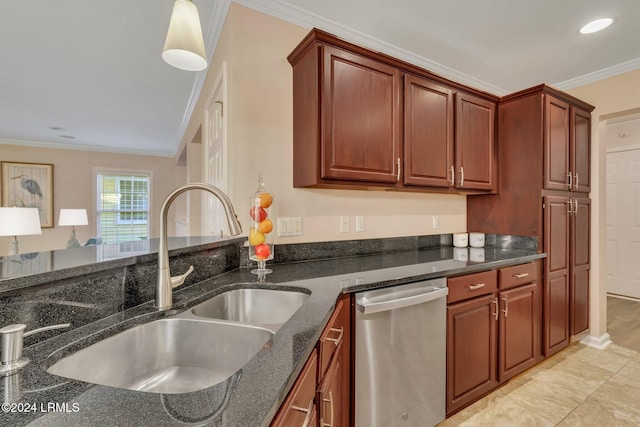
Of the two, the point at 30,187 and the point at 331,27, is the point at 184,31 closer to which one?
the point at 331,27

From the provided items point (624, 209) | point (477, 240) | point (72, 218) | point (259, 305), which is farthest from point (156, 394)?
point (624, 209)

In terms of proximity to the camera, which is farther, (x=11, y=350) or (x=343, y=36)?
(x=343, y=36)

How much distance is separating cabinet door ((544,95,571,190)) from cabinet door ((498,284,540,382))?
34.3 inches

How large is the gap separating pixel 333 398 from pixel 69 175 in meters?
6.61

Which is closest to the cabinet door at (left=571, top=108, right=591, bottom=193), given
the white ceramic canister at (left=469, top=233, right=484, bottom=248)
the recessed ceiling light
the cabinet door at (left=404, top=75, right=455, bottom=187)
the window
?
the recessed ceiling light

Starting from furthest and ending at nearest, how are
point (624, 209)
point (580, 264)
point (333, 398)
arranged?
point (624, 209) → point (580, 264) → point (333, 398)

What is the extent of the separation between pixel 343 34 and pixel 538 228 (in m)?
2.05

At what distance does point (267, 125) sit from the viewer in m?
1.84

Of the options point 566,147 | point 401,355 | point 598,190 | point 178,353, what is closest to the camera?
point 178,353

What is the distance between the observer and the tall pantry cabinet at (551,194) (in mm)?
2287

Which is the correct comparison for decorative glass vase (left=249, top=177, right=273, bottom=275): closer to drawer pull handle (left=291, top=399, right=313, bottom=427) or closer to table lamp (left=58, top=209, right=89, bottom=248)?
drawer pull handle (left=291, top=399, right=313, bottom=427)

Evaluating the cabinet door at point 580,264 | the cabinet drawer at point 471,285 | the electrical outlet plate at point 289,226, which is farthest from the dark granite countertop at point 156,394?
the cabinet door at point 580,264

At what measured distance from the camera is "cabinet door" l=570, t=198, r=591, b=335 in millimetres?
2527

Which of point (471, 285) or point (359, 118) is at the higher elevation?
point (359, 118)
